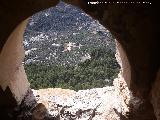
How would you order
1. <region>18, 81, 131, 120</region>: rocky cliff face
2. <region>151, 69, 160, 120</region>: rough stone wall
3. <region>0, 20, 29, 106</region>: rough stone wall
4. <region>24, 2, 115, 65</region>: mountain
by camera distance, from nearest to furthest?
1. <region>151, 69, 160, 120</region>: rough stone wall
2. <region>0, 20, 29, 106</region>: rough stone wall
3. <region>18, 81, 131, 120</region>: rocky cliff face
4. <region>24, 2, 115, 65</region>: mountain

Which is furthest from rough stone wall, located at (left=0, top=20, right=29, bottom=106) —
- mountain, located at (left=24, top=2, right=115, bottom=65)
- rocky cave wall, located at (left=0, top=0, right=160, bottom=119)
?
mountain, located at (left=24, top=2, right=115, bottom=65)

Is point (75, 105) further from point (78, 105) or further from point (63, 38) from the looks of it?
point (63, 38)

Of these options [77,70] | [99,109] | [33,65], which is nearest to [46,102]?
[99,109]

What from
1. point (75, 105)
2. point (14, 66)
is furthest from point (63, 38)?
point (14, 66)

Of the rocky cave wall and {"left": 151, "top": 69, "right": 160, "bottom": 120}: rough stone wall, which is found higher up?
the rocky cave wall

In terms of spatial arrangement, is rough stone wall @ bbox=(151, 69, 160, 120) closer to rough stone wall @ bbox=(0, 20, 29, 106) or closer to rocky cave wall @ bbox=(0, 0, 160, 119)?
rocky cave wall @ bbox=(0, 0, 160, 119)

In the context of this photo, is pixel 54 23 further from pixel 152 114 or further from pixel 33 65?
pixel 152 114

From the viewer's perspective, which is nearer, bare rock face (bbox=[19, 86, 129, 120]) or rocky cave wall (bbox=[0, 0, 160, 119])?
rocky cave wall (bbox=[0, 0, 160, 119])

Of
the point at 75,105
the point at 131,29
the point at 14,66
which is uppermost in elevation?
the point at 131,29

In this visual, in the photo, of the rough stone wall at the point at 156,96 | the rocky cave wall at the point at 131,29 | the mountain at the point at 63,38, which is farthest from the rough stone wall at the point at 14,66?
the mountain at the point at 63,38
